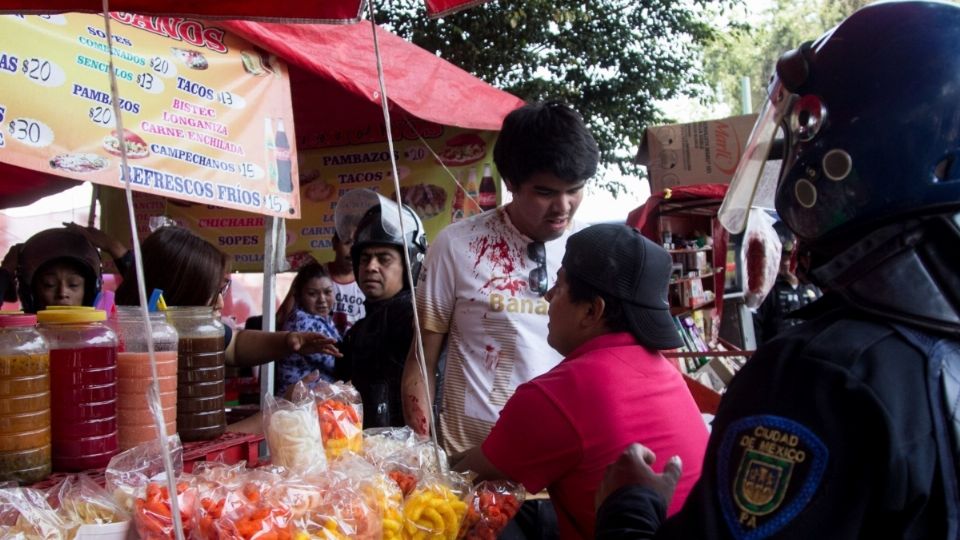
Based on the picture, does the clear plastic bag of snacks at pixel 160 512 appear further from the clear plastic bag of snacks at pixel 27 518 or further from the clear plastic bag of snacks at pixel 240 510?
the clear plastic bag of snacks at pixel 27 518

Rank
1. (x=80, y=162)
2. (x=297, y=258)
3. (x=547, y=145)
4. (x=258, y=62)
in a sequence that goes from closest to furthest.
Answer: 1. (x=547, y=145)
2. (x=80, y=162)
3. (x=258, y=62)
4. (x=297, y=258)

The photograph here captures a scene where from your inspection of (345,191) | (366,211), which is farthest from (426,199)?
(366,211)

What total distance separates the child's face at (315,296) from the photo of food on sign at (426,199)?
997 millimetres

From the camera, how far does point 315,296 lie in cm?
480

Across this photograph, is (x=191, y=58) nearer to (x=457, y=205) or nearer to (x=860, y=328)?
(x=457, y=205)

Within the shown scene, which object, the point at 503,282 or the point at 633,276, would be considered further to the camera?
the point at 503,282

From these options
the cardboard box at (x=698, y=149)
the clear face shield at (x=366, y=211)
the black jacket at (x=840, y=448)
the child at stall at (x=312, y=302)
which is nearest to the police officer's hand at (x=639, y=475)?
the black jacket at (x=840, y=448)

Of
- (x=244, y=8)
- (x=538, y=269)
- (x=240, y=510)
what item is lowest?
(x=240, y=510)

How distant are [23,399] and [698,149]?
5.62 meters

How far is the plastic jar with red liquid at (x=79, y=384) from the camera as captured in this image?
1.67 meters

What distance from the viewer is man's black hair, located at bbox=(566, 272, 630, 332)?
2027 millimetres

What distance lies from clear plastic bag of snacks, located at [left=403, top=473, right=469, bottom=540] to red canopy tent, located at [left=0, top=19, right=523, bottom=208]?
3.28 m

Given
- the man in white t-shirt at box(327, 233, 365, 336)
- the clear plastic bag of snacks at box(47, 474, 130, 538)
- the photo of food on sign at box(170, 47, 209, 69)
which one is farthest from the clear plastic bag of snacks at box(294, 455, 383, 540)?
the man in white t-shirt at box(327, 233, 365, 336)

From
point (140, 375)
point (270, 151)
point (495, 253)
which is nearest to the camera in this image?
point (140, 375)
